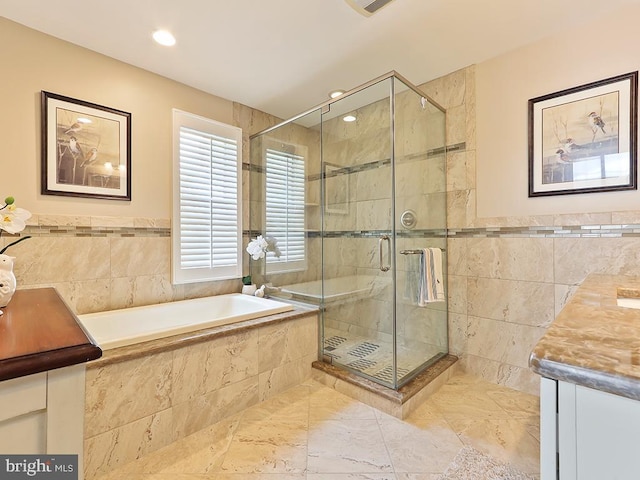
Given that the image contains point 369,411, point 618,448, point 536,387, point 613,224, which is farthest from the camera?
point 536,387

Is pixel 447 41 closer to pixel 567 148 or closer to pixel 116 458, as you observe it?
pixel 567 148

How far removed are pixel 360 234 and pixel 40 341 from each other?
2.21 meters

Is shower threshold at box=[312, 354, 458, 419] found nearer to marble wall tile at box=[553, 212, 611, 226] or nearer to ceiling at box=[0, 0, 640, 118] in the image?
marble wall tile at box=[553, 212, 611, 226]

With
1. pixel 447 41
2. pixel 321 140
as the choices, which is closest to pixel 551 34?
pixel 447 41

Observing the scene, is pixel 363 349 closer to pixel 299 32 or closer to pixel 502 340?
pixel 502 340

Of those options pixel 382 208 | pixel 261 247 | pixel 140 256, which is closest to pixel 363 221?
pixel 382 208

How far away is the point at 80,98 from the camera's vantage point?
217 centimetres

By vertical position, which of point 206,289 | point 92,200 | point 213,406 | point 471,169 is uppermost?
point 471,169

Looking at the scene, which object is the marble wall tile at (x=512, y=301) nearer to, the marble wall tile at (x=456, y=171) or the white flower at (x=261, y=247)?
the marble wall tile at (x=456, y=171)

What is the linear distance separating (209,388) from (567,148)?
282cm

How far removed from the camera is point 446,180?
104 inches

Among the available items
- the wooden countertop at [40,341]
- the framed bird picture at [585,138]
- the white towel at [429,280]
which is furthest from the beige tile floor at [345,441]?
the framed bird picture at [585,138]

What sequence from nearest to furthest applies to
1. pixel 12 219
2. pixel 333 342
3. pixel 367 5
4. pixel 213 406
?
pixel 12 219
pixel 367 5
pixel 213 406
pixel 333 342

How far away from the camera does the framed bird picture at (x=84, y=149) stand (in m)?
2.03
